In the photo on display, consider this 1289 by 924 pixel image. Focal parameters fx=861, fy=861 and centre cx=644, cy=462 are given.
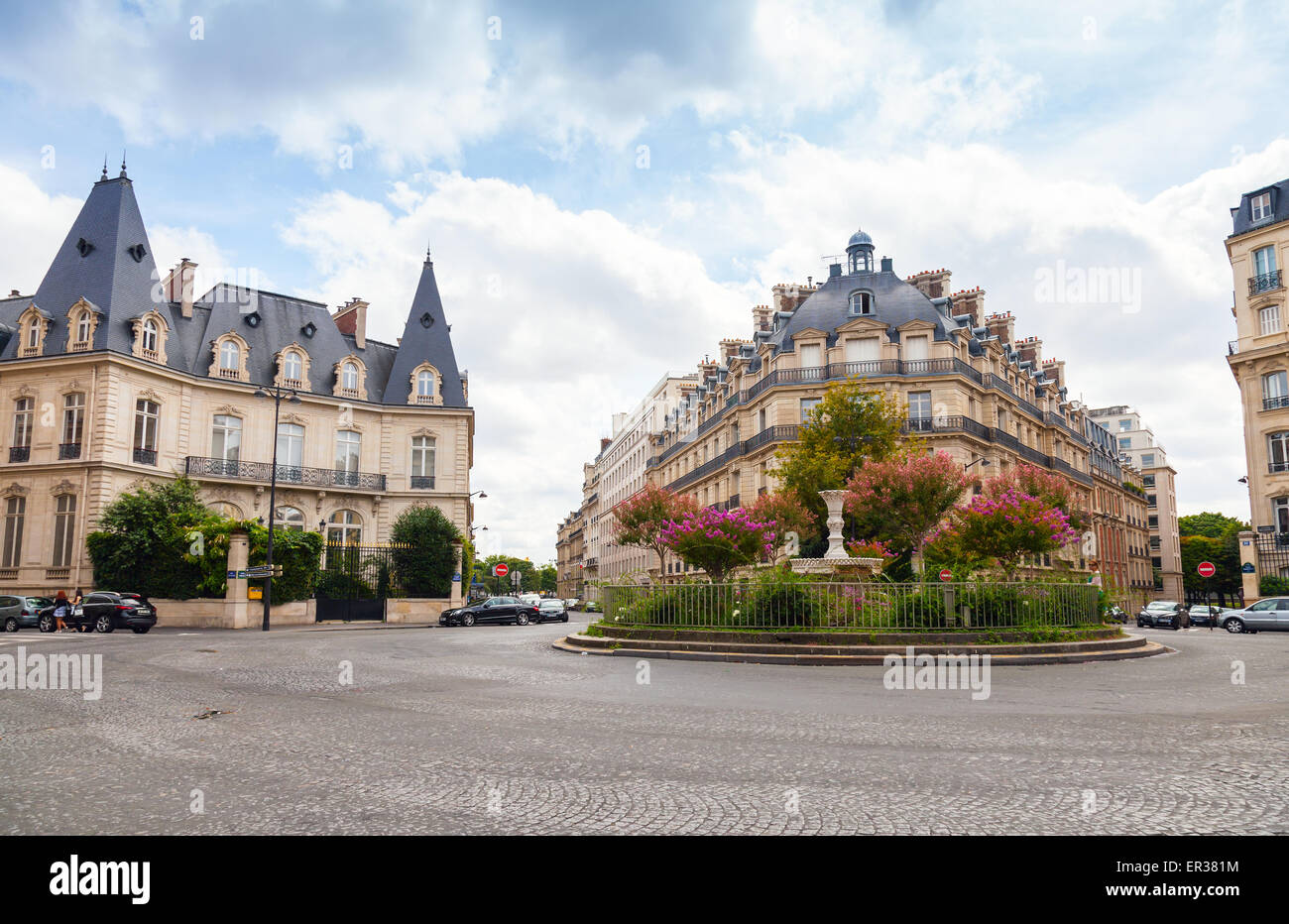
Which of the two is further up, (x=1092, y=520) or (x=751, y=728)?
(x=1092, y=520)

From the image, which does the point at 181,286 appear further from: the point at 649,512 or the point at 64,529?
the point at 649,512

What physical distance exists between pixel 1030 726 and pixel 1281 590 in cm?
3911

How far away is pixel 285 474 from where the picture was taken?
40562 millimetres

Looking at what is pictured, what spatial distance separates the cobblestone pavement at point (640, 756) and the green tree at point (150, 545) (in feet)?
68.9

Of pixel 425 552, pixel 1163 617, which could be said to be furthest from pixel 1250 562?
pixel 425 552

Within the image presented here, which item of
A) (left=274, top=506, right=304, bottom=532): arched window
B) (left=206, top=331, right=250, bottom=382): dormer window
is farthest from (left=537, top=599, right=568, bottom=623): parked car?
(left=206, top=331, right=250, bottom=382): dormer window

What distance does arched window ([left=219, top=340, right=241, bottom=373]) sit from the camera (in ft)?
133

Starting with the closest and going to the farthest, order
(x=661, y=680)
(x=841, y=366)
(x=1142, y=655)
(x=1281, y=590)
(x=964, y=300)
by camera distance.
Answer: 1. (x=661, y=680)
2. (x=1142, y=655)
3. (x=1281, y=590)
4. (x=841, y=366)
5. (x=964, y=300)

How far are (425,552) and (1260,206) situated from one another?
44.0m

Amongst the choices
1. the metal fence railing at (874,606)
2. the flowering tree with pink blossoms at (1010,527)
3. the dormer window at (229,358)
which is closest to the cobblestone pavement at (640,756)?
the metal fence railing at (874,606)

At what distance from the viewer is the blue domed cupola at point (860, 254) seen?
49.1 m
